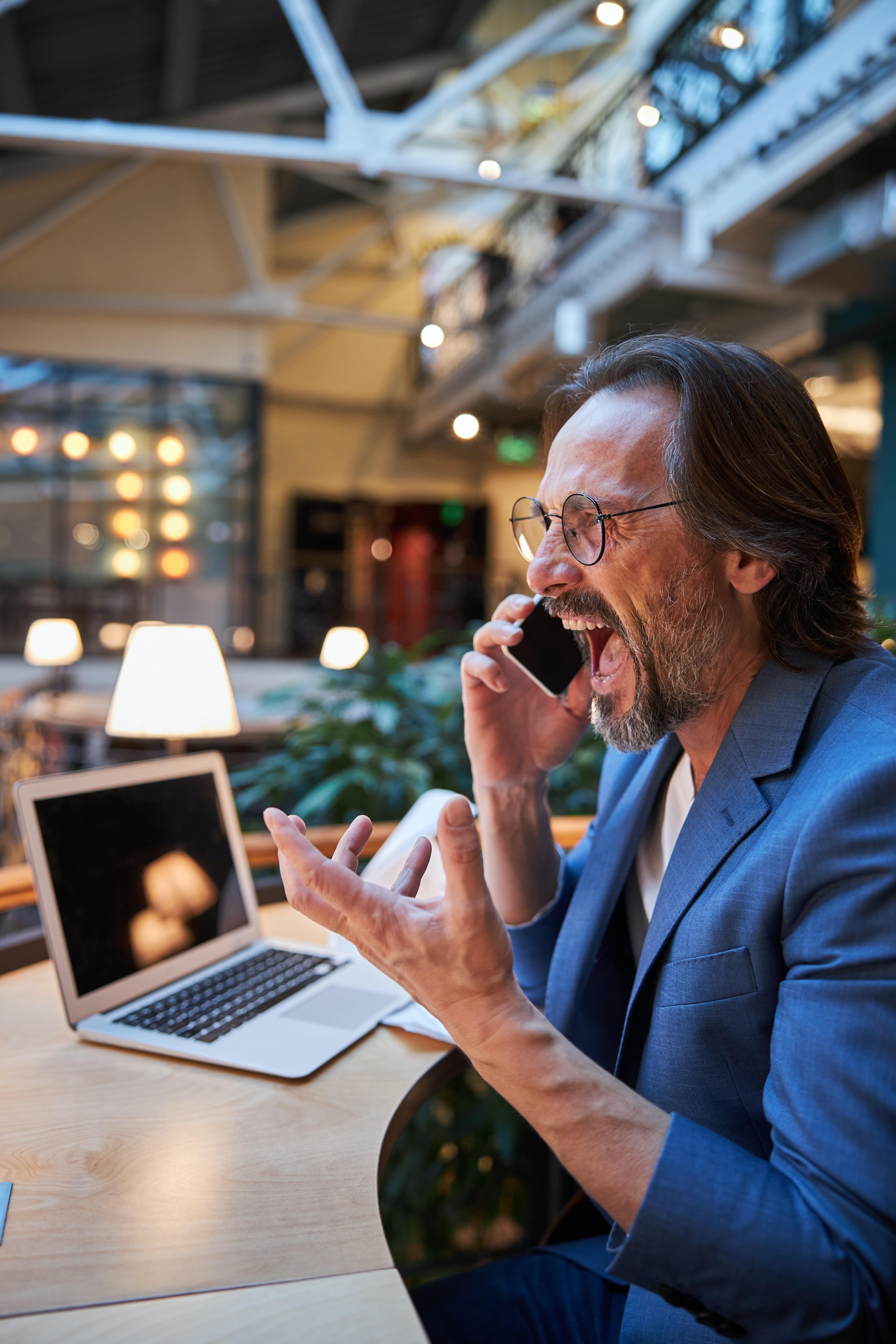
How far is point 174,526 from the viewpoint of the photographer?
12594 millimetres

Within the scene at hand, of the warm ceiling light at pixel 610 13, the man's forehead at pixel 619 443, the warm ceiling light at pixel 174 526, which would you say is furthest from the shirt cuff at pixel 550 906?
the warm ceiling light at pixel 174 526

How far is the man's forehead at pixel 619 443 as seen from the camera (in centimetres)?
121

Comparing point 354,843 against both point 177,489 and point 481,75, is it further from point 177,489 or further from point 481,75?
point 177,489

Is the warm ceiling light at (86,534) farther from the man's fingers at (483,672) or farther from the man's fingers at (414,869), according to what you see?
the man's fingers at (414,869)

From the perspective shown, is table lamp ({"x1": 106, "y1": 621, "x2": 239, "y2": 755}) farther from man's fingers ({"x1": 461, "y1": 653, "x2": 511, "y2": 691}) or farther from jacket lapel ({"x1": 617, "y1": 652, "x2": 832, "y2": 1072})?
jacket lapel ({"x1": 617, "y1": 652, "x2": 832, "y2": 1072})

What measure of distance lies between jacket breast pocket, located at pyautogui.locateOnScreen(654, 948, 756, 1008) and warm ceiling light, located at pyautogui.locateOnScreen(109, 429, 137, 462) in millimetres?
12395

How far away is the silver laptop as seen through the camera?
4.28 ft

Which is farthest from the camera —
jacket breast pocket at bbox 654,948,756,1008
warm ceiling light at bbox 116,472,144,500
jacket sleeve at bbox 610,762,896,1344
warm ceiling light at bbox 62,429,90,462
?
warm ceiling light at bbox 116,472,144,500

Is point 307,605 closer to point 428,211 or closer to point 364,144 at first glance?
point 428,211

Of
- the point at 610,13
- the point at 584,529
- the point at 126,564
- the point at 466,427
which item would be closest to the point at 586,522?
the point at 584,529

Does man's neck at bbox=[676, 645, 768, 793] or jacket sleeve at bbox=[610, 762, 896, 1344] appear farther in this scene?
man's neck at bbox=[676, 645, 768, 793]

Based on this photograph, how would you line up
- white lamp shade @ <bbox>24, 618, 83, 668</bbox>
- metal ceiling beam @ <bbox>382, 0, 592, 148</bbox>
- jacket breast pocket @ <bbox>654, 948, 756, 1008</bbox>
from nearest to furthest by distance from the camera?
1. jacket breast pocket @ <bbox>654, 948, 756, 1008</bbox>
2. metal ceiling beam @ <bbox>382, 0, 592, 148</bbox>
3. white lamp shade @ <bbox>24, 618, 83, 668</bbox>

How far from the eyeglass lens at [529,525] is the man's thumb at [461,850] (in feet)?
2.05

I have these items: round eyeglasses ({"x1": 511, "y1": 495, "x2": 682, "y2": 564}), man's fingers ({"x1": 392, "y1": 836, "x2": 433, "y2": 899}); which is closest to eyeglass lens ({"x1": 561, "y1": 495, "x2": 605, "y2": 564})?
round eyeglasses ({"x1": 511, "y1": 495, "x2": 682, "y2": 564})
